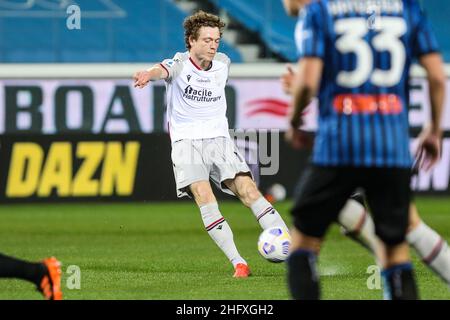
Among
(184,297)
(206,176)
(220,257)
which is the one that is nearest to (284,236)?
(206,176)

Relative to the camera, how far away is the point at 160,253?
11.1m

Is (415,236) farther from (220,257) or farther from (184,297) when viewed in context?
(220,257)

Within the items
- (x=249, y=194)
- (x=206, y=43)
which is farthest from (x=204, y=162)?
(x=206, y=43)

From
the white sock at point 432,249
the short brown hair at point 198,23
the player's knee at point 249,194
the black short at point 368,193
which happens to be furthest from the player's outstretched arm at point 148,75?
the black short at point 368,193

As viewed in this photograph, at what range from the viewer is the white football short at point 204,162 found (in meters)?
9.02

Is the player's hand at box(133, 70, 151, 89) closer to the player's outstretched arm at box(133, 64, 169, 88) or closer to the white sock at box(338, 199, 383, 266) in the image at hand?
the player's outstretched arm at box(133, 64, 169, 88)

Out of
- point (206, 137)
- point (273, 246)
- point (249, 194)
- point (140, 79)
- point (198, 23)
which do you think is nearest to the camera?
point (140, 79)

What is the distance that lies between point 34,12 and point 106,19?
3.97 feet

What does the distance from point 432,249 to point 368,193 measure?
94cm

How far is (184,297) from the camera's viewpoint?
7.28 metres

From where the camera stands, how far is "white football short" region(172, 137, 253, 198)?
9016 mm

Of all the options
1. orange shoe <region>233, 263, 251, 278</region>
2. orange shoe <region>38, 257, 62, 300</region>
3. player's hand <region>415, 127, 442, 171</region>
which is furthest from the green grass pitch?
player's hand <region>415, 127, 442, 171</region>

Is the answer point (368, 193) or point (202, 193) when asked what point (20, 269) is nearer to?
point (368, 193)

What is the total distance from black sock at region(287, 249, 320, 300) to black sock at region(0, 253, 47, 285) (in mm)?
1531
